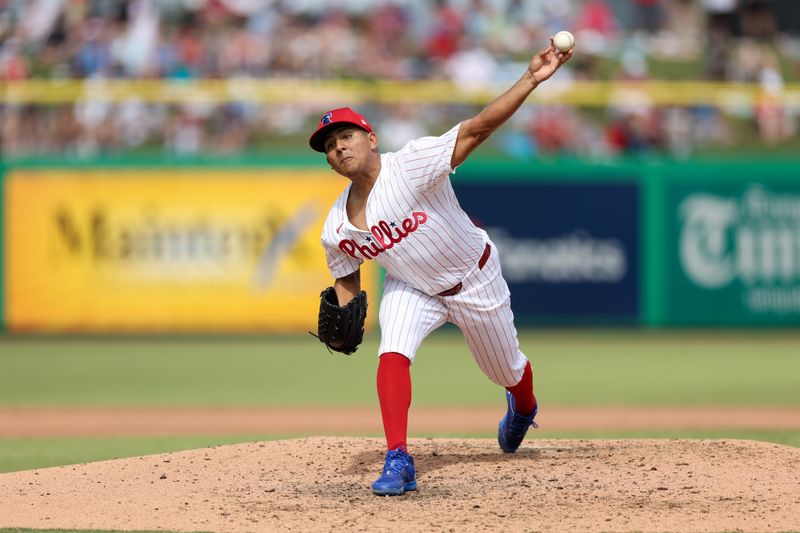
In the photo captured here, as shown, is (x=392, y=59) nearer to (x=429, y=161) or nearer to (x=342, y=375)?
(x=342, y=375)

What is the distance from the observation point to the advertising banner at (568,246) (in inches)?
488

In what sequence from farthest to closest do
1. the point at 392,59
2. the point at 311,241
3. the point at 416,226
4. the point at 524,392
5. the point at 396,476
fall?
the point at 392,59 → the point at 311,241 → the point at 524,392 → the point at 416,226 → the point at 396,476

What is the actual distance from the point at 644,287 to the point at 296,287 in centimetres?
351

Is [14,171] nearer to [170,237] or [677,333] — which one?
[170,237]

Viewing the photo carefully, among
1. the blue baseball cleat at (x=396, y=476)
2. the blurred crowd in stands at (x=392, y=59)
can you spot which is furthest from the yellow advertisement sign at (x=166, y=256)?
the blue baseball cleat at (x=396, y=476)

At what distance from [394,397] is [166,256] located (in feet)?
25.4

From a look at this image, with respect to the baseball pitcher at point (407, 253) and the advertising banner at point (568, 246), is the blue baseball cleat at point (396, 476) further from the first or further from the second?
the advertising banner at point (568, 246)

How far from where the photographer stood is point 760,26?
14320 millimetres

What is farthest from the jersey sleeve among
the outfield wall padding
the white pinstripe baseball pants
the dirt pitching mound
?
the outfield wall padding

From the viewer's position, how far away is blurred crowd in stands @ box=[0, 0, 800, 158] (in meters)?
12.6

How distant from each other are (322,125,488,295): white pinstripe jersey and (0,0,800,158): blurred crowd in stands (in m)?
7.36

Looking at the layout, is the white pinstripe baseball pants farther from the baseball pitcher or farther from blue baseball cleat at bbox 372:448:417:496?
blue baseball cleat at bbox 372:448:417:496

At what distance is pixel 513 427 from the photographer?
564 cm

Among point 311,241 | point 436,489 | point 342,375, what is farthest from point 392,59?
point 436,489
